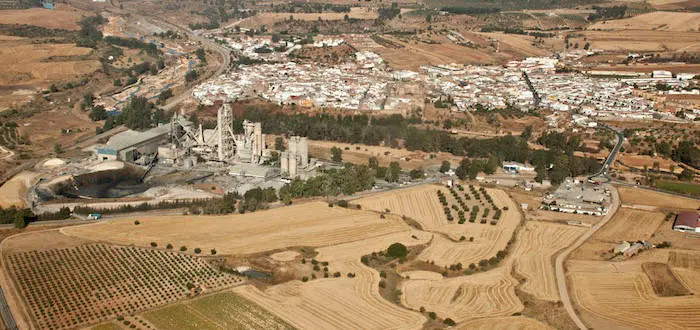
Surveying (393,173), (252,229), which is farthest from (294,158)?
(252,229)

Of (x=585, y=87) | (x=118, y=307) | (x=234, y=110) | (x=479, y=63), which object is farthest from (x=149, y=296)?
(x=479, y=63)

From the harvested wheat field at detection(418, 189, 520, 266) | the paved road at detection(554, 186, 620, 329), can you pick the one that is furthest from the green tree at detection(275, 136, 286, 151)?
the paved road at detection(554, 186, 620, 329)

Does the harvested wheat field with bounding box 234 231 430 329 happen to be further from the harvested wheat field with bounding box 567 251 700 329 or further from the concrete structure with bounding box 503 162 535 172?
the concrete structure with bounding box 503 162 535 172

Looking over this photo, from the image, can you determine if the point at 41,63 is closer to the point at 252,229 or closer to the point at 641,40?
the point at 252,229

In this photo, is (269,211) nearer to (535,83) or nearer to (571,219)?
(571,219)

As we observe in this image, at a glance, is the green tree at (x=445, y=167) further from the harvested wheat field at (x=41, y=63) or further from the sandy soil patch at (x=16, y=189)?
the harvested wheat field at (x=41, y=63)

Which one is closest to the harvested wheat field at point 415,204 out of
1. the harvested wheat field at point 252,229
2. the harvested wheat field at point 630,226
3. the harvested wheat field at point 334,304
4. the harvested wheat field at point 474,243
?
the harvested wheat field at point 252,229
